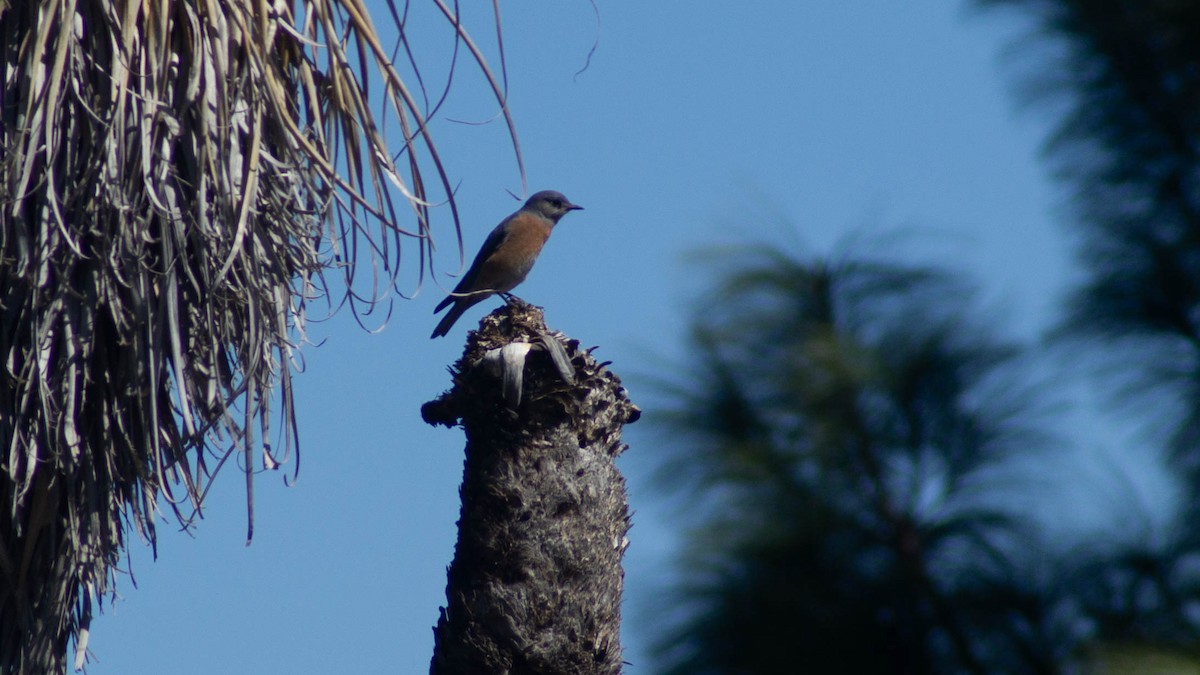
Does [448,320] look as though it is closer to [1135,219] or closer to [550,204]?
[550,204]

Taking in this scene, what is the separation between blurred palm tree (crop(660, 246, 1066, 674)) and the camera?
1168 mm

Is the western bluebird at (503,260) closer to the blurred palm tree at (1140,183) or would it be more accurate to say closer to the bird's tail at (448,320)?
the bird's tail at (448,320)

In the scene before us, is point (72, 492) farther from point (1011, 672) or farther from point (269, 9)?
point (1011, 672)

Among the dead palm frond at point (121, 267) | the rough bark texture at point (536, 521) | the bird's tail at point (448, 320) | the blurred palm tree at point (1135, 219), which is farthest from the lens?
the bird's tail at point (448, 320)

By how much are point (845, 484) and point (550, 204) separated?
7782 mm

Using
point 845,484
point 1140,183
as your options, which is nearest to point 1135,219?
point 1140,183

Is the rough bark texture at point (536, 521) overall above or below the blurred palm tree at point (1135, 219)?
above

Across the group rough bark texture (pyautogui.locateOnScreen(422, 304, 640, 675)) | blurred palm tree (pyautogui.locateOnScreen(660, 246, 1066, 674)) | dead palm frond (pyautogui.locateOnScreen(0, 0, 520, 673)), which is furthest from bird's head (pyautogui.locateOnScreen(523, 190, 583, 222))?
blurred palm tree (pyautogui.locateOnScreen(660, 246, 1066, 674))

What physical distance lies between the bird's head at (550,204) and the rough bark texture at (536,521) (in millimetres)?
3691

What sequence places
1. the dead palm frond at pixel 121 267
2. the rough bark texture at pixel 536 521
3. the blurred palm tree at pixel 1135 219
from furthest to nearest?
the rough bark texture at pixel 536 521, the dead palm frond at pixel 121 267, the blurred palm tree at pixel 1135 219

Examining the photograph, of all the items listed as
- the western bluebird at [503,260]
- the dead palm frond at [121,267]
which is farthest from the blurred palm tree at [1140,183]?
the western bluebird at [503,260]

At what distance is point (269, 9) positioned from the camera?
353 cm

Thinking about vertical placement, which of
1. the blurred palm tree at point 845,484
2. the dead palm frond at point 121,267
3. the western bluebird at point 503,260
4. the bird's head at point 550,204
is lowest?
the blurred palm tree at point 845,484

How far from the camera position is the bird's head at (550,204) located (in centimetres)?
888
